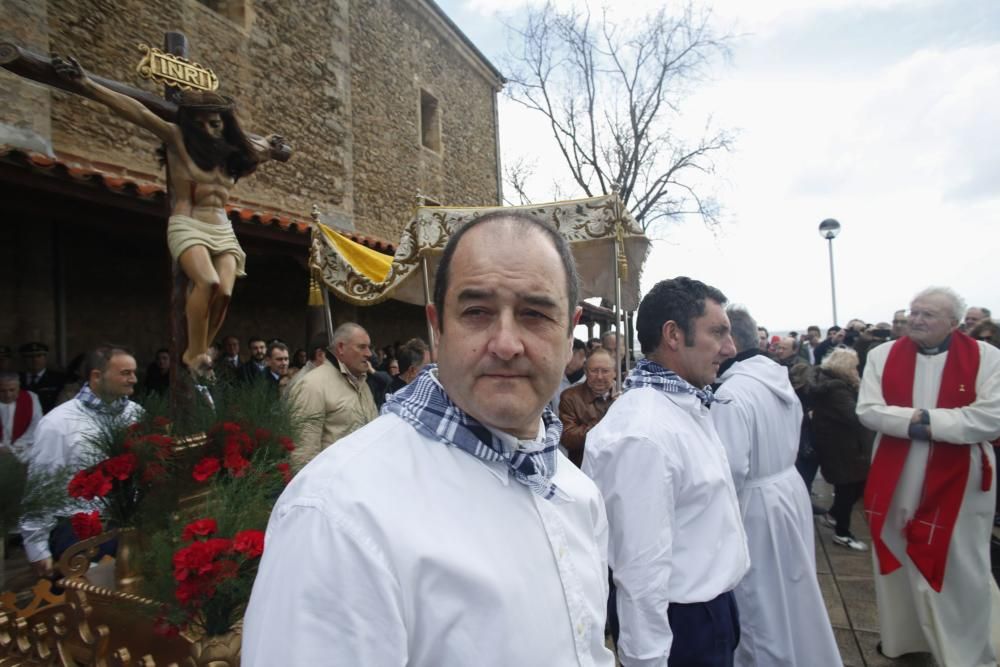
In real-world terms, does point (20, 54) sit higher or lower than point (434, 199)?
lower

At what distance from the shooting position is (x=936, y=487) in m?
3.18

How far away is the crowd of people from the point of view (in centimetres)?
85

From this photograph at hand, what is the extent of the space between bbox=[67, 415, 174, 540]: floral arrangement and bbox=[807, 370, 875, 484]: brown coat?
511cm

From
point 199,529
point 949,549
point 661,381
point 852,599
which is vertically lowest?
point 852,599

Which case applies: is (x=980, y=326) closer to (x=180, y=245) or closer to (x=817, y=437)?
(x=817, y=437)

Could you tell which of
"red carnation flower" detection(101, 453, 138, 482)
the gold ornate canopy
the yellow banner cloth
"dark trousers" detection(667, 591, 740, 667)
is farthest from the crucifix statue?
the yellow banner cloth

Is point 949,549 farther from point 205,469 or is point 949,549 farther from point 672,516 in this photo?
point 205,469

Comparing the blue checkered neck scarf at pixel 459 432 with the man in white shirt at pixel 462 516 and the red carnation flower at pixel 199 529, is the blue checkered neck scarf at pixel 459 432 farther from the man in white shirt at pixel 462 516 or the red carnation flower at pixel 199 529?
the red carnation flower at pixel 199 529

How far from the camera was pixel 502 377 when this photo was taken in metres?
1.08

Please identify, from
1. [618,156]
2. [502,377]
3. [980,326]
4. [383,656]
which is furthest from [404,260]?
[618,156]

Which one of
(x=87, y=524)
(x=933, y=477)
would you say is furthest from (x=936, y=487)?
(x=87, y=524)

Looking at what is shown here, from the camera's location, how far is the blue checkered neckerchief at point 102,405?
2.37 metres

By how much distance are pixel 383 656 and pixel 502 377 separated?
0.49m

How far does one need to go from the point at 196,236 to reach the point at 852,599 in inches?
183
